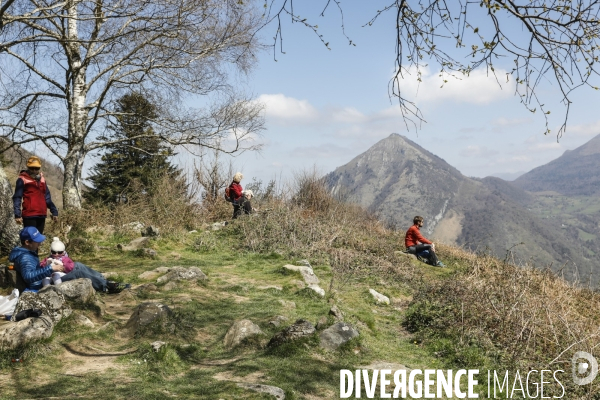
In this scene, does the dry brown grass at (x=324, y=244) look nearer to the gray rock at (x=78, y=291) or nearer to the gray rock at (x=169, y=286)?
the gray rock at (x=169, y=286)

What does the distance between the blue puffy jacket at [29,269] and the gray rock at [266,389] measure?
3851mm

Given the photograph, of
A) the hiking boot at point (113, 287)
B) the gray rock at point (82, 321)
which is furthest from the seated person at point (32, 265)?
the gray rock at point (82, 321)

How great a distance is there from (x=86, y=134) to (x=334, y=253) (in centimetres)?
776

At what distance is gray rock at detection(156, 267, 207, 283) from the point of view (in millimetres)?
7941

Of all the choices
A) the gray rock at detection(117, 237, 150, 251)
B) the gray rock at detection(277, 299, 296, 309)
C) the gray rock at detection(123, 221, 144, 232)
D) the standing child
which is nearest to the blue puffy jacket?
the gray rock at detection(277, 299, 296, 309)

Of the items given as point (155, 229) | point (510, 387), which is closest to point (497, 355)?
point (510, 387)

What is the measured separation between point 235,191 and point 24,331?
9.79m

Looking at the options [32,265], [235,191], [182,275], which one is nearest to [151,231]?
[235,191]

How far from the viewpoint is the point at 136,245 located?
1100 centimetres

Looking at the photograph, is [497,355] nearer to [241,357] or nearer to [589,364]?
[589,364]

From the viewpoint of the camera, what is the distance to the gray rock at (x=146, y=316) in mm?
5547

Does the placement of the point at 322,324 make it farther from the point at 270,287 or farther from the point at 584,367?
the point at 584,367

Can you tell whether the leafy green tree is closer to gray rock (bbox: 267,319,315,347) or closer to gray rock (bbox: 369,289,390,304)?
gray rock (bbox: 369,289,390,304)

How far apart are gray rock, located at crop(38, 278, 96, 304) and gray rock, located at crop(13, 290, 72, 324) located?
0.38m
